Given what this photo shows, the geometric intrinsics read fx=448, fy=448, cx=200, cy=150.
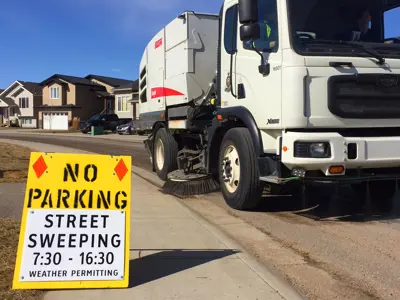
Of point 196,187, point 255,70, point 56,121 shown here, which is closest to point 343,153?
point 255,70

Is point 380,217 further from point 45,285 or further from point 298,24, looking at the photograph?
point 45,285

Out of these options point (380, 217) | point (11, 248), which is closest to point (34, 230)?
point (11, 248)

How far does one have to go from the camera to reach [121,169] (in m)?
4.09

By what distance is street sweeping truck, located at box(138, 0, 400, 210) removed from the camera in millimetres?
5332

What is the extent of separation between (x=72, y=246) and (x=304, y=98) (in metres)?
3.12

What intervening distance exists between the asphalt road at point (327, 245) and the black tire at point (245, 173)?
0.71 feet

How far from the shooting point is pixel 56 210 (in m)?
3.83

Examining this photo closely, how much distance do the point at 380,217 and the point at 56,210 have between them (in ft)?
15.4

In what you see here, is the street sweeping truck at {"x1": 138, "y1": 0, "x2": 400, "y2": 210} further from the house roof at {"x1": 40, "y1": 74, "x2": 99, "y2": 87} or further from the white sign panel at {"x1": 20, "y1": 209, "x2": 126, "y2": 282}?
the house roof at {"x1": 40, "y1": 74, "x2": 99, "y2": 87}

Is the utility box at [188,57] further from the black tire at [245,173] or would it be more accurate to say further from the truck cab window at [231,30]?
the black tire at [245,173]

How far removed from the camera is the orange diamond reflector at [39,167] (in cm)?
388

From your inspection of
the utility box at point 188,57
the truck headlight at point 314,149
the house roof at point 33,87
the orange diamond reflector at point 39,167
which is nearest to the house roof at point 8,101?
the house roof at point 33,87

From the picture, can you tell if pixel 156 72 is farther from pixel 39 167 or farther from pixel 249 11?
pixel 39 167

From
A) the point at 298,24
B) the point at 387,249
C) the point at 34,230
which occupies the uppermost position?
the point at 298,24
